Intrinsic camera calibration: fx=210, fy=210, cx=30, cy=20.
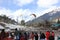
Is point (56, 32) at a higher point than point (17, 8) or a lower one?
lower

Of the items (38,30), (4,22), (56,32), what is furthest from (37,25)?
(4,22)

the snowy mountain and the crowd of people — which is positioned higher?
the snowy mountain

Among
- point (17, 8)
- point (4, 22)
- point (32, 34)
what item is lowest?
point (32, 34)

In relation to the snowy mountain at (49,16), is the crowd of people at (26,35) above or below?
below

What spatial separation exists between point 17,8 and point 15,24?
0.45 meters

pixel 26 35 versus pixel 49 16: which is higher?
pixel 49 16

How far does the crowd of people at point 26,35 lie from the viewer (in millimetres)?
5727

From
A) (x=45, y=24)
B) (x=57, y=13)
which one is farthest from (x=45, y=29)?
(x=57, y=13)

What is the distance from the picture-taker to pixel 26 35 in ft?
19.1

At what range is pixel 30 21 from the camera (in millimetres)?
5836

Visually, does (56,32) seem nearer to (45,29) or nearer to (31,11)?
(45,29)

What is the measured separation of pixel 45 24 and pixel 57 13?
1.46 ft

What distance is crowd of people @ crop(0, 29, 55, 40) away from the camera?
573cm

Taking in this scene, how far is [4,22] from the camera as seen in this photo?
5.74 metres
